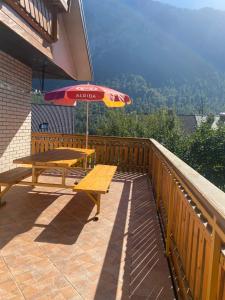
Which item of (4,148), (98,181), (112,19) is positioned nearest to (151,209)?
(98,181)

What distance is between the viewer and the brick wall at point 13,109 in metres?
6.20

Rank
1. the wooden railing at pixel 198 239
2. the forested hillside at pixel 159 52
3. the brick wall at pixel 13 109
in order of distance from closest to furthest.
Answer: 1. the wooden railing at pixel 198 239
2. the brick wall at pixel 13 109
3. the forested hillside at pixel 159 52

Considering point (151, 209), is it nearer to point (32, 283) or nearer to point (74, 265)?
point (74, 265)

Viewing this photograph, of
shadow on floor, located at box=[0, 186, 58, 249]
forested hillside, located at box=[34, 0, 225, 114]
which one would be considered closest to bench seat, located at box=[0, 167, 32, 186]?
shadow on floor, located at box=[0, 186, 58, 249]

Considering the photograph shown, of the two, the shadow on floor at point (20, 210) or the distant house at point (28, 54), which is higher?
the distant house at point (28, 54)

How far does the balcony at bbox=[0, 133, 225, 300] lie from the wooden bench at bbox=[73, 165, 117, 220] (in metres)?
0.32

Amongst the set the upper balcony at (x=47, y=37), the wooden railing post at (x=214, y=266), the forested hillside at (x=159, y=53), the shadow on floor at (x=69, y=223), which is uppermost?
the forested hillside at (x=159, y=53)

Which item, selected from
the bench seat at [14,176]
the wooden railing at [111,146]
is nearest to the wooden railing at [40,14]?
the bench seat at [14,176]

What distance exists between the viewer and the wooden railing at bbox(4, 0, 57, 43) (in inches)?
176

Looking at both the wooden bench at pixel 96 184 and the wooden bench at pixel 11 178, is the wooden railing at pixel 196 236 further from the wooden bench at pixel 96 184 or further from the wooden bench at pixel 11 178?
the wooden bench at pixel 11 178

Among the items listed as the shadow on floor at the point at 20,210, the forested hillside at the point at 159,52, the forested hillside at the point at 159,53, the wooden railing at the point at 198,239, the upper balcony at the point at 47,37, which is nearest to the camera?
the wooden railing at the point at 198,239

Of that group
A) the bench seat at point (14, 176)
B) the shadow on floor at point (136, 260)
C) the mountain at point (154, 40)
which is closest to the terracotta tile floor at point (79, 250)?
the shadow on floor at point (136, 260)

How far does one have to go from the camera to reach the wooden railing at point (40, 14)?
4479 mm

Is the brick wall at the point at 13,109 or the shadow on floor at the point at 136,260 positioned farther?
the brick wall at the point at 13,109
